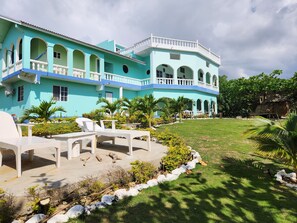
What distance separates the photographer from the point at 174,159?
4.86 m

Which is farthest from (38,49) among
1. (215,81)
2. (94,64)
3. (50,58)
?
(215,81)

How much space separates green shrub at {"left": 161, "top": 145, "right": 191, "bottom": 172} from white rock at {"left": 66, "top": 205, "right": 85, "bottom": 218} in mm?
2394

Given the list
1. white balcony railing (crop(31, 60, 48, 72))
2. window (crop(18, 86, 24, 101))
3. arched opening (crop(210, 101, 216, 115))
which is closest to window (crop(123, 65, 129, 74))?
white balcony railing (crop(31, 60, 48, 72))

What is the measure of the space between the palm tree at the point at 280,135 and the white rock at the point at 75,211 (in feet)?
12.3

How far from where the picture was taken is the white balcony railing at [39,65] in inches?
532

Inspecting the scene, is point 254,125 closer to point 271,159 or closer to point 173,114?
point 271,159

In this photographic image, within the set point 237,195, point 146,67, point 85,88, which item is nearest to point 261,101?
point 146,67

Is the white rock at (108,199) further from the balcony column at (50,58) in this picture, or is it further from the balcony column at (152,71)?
the balcony column at (152,71)

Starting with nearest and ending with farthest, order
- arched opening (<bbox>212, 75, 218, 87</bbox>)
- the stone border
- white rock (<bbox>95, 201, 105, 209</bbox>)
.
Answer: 1. the stone border
2. white rock (<bbox>95, 201, 105, 209</bbox>)
3. arched opening (<bbox>212, 75, 218, 87</bbox>)

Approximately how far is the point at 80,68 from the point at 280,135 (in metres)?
17.0

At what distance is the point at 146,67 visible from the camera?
23.7 m

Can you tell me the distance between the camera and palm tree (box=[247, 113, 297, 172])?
13.6ft

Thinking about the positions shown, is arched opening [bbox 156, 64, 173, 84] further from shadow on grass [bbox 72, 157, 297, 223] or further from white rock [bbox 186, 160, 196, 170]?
shadow on grass [bbox 72, 157, 297, 223]

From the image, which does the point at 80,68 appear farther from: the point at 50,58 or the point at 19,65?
the point at 19,65
